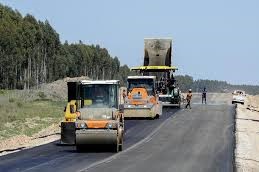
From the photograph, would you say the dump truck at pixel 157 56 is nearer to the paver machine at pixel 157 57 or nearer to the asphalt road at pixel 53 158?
the paver machine at pixel 157 57

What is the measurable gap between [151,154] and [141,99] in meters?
17.5

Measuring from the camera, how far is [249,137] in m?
33.0

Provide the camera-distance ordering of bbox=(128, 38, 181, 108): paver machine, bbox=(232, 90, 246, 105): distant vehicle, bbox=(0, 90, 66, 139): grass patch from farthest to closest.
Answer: bbox=(232, 90, 246, 105): distant vehicle
bbox=(128, 38, 181, 108): paver machine
bbox=(0, 90, 66, 139): grass patch

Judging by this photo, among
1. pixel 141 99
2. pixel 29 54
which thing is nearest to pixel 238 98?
pixel 141 99

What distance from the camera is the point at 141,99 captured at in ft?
134

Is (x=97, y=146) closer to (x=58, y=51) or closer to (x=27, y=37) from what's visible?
(x=27, y=37)

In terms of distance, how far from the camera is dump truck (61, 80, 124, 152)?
74.2 ft

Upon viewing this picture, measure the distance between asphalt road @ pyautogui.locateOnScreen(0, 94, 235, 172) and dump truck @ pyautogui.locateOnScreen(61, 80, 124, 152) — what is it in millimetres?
601

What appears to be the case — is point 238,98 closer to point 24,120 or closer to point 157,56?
point 157,56

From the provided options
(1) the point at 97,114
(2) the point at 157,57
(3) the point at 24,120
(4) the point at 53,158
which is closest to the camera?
(4) the point at 53,158

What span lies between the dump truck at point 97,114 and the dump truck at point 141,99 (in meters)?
17.1

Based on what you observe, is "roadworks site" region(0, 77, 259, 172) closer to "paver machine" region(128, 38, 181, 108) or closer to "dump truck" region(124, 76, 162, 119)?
"dump truck" region(124, 76, 162, 119)

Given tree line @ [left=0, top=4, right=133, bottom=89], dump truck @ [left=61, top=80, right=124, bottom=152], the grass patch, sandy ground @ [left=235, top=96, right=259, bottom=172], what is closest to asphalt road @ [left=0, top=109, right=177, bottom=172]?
dump truck @ [left=61, top=80, right=124, bottom=152]

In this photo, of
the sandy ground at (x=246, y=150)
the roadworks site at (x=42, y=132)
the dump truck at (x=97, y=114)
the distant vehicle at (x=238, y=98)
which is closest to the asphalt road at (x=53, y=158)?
the dump truck at (x=97, y=114)
